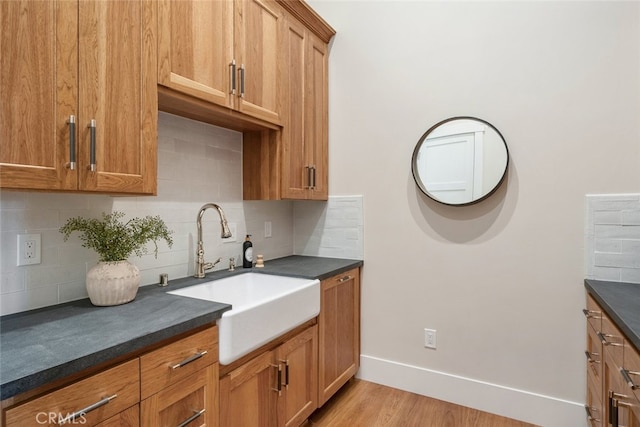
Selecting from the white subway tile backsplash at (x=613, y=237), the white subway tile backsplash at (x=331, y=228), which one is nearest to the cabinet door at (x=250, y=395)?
the white subway tile backsplash at (x=331, y=228)

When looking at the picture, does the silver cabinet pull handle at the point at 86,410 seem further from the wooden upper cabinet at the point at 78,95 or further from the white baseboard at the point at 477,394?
the white baseboard at the point at 477,394

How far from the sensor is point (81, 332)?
1.01 metres

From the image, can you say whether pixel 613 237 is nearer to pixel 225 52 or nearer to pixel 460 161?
pixel 460 161

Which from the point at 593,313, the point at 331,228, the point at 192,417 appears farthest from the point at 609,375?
the point at 331,228

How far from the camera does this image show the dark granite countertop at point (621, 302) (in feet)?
3.56

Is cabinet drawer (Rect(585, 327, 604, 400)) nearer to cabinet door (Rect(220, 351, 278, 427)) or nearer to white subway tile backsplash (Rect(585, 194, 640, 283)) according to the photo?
white subway tile backsplash (Rect(585, 194, 640, 283))

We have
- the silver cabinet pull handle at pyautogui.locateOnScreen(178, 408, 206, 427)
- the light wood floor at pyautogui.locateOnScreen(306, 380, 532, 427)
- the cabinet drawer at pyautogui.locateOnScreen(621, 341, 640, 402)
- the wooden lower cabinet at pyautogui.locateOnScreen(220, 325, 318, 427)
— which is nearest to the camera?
the cabinet drawer at pyautogui.locateOnScreen(621, 341, 640, 402)

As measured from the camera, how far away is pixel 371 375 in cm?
245

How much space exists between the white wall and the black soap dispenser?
787 millimetres

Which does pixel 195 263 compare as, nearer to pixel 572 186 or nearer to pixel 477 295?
pixel 477 295

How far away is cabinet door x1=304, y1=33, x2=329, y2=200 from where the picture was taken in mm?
2340

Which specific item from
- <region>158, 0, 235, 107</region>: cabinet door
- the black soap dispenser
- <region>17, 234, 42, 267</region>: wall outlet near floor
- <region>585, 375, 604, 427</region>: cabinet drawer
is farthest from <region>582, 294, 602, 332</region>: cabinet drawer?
<region>17, 234, 42, 267</region>: wall outlet near floor

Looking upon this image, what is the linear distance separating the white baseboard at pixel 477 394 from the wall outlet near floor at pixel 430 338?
0.17 meters

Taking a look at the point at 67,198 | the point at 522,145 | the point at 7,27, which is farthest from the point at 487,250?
the point at 7,27
